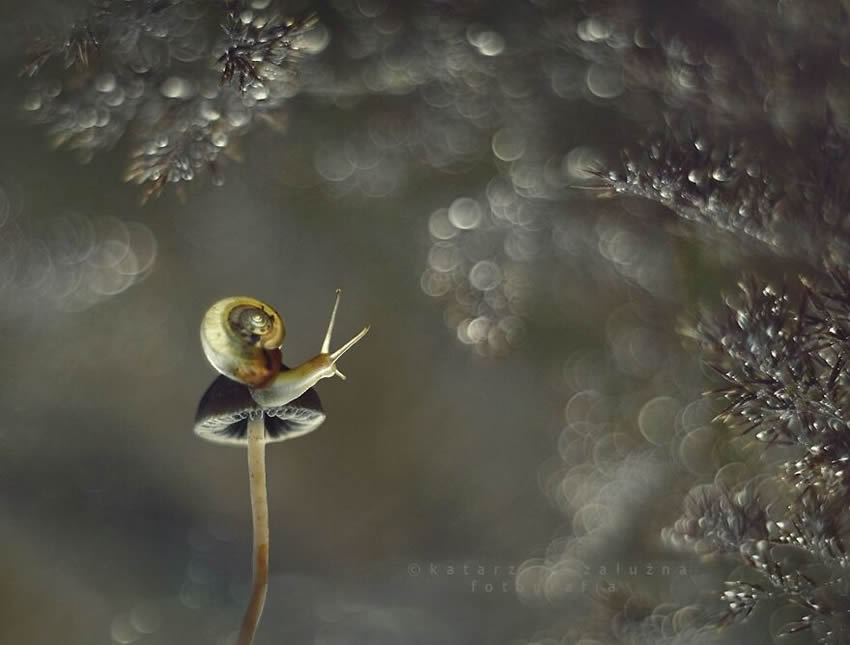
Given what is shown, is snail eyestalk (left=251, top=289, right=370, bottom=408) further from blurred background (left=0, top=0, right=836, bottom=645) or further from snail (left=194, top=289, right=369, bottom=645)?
blurred background (left=0, top=0, right=836, bottom=645)

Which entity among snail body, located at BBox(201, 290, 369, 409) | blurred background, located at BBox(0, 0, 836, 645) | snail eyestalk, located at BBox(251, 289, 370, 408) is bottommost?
blurred background, located at BBox(0, 0, 836, 645)

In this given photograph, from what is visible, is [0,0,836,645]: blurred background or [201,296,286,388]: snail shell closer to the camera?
[201,296,286,388]: snail shell

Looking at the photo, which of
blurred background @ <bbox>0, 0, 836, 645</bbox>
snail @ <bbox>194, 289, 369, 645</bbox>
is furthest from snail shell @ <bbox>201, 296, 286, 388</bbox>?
blurred background @ <bbox>0, 0, 836, 645</bbox>

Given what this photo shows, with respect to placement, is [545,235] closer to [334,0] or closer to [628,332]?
[628,332]

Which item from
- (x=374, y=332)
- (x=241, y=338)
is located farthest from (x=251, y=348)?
(x=374, y=332)

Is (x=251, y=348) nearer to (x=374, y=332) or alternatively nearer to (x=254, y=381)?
(x=254, y=381)

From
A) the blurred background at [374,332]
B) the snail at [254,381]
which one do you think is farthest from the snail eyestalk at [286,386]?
the blurred background at [374,332]
